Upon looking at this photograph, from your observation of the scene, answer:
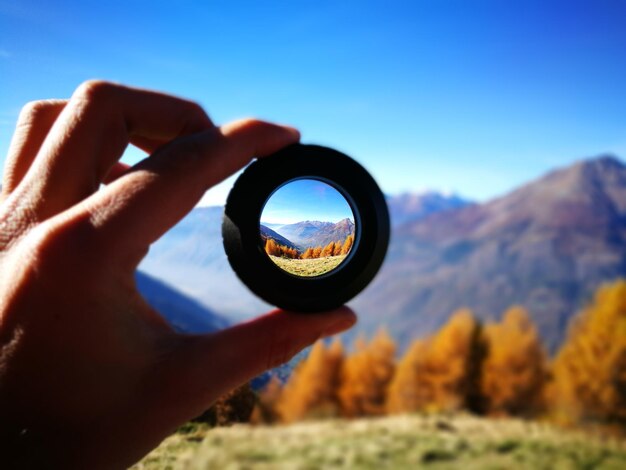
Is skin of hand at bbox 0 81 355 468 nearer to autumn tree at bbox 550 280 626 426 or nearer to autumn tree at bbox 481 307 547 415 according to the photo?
autumn tree at bbox 550 280 626 426

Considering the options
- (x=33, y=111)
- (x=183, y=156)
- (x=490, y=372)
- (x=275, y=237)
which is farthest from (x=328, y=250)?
(x=490, y=372)

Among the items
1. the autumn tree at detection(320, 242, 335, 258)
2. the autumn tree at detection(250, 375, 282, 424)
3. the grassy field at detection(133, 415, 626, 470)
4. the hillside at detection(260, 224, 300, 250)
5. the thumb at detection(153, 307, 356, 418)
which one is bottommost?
the grassy field at detection(133, 415, 626, 470)

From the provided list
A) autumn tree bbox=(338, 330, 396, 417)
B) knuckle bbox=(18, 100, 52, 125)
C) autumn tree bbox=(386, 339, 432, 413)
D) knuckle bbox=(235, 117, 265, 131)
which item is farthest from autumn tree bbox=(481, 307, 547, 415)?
knuckle bbox=(18, 100, 52, 125)

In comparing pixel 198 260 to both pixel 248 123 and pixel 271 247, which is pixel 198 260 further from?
pixel 248 123

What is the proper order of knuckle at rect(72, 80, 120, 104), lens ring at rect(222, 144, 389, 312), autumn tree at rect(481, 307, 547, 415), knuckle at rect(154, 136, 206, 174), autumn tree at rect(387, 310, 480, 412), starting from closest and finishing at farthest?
knuckle at rect(154, 136, 206, 174), knuckle at rect(72, 80, 120, 104), lens ring at rect(222, 144, 389, 312), autumn tree at rect(481, 307, 547, 415), autumn tree at rect(387, 310, 480, 412)

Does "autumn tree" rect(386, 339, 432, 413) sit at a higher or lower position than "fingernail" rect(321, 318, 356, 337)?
lower

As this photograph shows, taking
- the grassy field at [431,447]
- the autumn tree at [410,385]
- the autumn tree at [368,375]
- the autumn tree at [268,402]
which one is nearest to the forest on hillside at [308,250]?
the autumn tree at [268,402]

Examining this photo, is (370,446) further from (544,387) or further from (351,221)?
(544,387)
